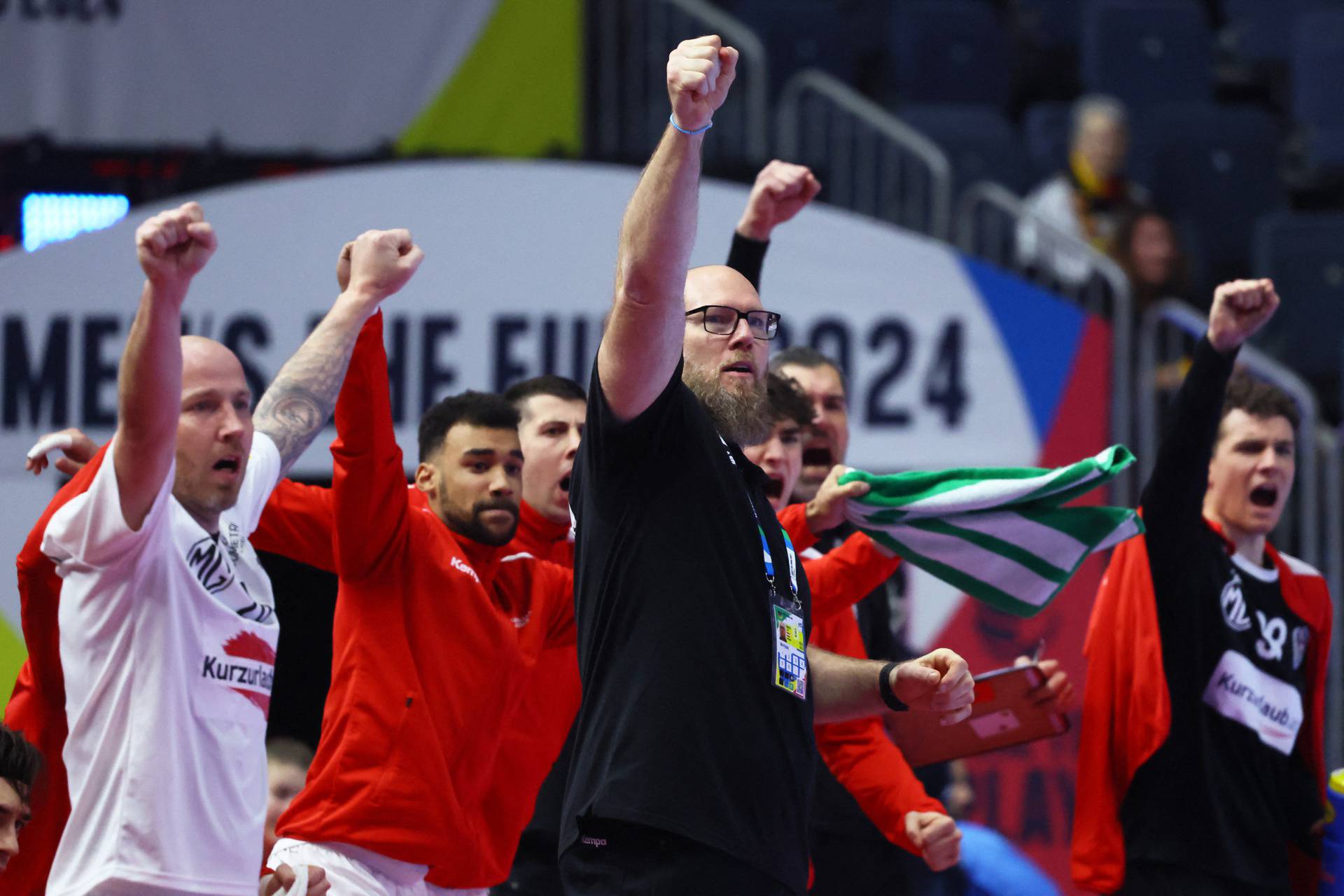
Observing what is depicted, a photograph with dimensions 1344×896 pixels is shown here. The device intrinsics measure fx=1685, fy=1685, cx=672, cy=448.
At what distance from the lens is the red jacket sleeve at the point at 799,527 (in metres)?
4.01

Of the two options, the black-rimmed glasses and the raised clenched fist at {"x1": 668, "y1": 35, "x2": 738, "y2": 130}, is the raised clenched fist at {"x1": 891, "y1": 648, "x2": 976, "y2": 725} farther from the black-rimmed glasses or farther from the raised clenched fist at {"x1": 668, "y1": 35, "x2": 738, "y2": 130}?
the raised clenched fist at {"x1": 668, "y1": 35, "x2": 738, "y2": 130}

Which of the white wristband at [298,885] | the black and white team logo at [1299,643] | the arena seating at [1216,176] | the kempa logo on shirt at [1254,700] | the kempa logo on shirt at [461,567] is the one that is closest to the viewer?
the white wristband at [298,885]

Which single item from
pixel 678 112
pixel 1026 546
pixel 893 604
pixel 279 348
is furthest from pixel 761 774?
pixel 279 348

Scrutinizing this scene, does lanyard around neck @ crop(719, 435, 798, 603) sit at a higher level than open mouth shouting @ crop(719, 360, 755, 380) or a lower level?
lower

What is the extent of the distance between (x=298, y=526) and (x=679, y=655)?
5.42ft

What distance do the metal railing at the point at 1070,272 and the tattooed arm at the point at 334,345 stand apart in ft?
12.8

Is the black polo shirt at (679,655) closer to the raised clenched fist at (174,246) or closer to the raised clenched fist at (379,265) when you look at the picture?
the raised clenched fist at (174,246)

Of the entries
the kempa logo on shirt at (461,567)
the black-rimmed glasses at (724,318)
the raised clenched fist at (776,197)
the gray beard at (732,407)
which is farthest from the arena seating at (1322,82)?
the gray beard at (732,407)

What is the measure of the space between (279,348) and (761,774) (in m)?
4.23

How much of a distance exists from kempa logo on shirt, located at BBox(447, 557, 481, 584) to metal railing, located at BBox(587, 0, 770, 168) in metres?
4.04

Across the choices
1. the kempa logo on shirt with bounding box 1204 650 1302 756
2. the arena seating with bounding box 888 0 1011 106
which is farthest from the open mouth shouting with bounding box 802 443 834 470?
the arena seating with bounding box 888 0 1011 106

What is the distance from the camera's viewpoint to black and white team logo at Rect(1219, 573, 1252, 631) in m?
4.65

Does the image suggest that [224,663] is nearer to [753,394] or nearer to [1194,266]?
[753,394]

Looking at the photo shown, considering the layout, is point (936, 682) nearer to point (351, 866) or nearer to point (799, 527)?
point (799, 527)
